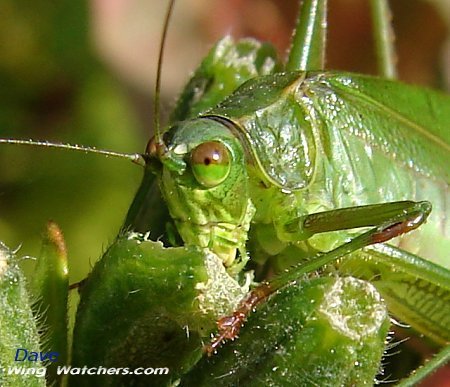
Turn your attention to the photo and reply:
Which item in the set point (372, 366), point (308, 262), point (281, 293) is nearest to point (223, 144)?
point (308, 262)

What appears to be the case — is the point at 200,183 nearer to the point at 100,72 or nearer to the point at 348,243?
the point at 348,243

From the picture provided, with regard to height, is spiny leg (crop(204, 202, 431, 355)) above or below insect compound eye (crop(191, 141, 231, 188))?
below

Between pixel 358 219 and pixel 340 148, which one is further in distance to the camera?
pixel 340 148

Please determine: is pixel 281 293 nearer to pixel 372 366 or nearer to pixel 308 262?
pixel 372 366

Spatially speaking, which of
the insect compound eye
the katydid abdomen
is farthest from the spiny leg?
the insect compound eye

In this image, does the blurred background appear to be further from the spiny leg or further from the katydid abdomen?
the spiny leg

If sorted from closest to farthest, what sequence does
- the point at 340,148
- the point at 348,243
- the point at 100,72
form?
the point at 348,243 → the point at 340,148 → the point at 100,72

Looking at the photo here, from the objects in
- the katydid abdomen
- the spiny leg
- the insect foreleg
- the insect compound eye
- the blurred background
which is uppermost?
the blurred background

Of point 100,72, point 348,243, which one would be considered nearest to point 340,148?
point 348,243
